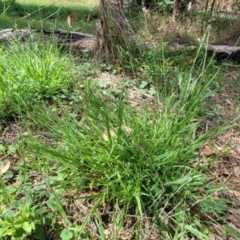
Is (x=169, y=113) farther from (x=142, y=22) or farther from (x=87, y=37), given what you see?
(x=142, y=22)

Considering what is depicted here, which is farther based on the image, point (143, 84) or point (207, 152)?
point (143, 84)

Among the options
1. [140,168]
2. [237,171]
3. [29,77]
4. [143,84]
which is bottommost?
[237,171]

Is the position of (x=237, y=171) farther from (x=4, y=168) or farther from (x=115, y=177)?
(x=4, y=168)

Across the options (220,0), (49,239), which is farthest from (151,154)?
(220,0)

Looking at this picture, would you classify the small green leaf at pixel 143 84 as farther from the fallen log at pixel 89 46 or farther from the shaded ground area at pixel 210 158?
the fallen log at pixel 89 46

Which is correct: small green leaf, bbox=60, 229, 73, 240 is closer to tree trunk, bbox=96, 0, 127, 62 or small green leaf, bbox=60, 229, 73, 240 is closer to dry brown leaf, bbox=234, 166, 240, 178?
dry brown leaf, bbox=234, 166, 240, 178

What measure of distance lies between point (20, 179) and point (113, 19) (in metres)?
1.66

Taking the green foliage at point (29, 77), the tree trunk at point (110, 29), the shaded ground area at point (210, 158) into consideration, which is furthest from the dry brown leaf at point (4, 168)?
the tree trunk at point (110, 29)

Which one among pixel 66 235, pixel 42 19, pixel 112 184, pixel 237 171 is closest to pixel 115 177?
pixel 112 184

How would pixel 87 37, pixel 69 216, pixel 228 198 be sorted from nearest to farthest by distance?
pixel 69 216
pixel 228 198
pixel 87 37

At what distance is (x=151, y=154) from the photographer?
4.64ft

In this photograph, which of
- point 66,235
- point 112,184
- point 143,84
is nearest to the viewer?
point 66,235

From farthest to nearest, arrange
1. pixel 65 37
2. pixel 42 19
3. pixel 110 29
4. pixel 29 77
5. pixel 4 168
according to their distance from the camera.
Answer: pixel 42 19, pixel 65 37, pixel 110 29, pixel 29 77, pixel 4 168

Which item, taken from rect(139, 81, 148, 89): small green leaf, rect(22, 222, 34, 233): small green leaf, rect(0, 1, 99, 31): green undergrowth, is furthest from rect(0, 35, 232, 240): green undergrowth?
rect(0, 1, 99, 31): green undergrowth
